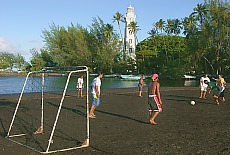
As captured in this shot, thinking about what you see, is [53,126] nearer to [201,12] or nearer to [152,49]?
[201,12]

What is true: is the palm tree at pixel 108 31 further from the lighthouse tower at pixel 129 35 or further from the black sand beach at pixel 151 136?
the black sand beach at pixel 151 136

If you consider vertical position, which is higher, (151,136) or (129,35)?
(129,35)

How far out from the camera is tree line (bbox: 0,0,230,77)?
203ft

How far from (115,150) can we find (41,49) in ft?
248

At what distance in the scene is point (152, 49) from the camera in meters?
84.6

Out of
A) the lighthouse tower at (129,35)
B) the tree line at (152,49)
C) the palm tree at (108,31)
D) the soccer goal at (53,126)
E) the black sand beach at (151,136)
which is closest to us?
the black sand beach at (151,136)

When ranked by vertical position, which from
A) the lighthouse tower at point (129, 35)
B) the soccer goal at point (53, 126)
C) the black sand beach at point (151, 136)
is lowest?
the black sand beach at point (151, 136)

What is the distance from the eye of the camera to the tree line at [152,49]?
61738 millimetres

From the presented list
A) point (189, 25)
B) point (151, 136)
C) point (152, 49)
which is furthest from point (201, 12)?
point (151, 136)

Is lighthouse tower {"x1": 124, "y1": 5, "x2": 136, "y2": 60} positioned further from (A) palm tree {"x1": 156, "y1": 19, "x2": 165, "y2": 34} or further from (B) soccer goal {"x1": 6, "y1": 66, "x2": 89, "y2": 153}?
(B) soccer goal {"x1": 6, "y1": 66, "x2": 89, "y2": 153}

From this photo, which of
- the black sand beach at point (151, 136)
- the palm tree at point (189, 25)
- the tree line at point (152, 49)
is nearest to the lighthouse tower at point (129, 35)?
the tree line at point (152, 49)

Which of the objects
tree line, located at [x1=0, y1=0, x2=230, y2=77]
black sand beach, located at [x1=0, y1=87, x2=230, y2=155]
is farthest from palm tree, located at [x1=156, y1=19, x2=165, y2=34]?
black sand beach, located at [x1=0, y1=87, x2=230, y2=155]

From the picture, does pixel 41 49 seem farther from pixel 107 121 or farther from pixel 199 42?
pixel 107 121

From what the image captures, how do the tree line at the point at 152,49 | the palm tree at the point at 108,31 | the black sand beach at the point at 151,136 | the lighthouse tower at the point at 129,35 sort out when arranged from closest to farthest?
1. the black sand beach at the point at 151,136
2. the tree line at the point at 152,49
3. the palm tree at the point at 108,31
4. the lighthouse tower at the point at 129,35
